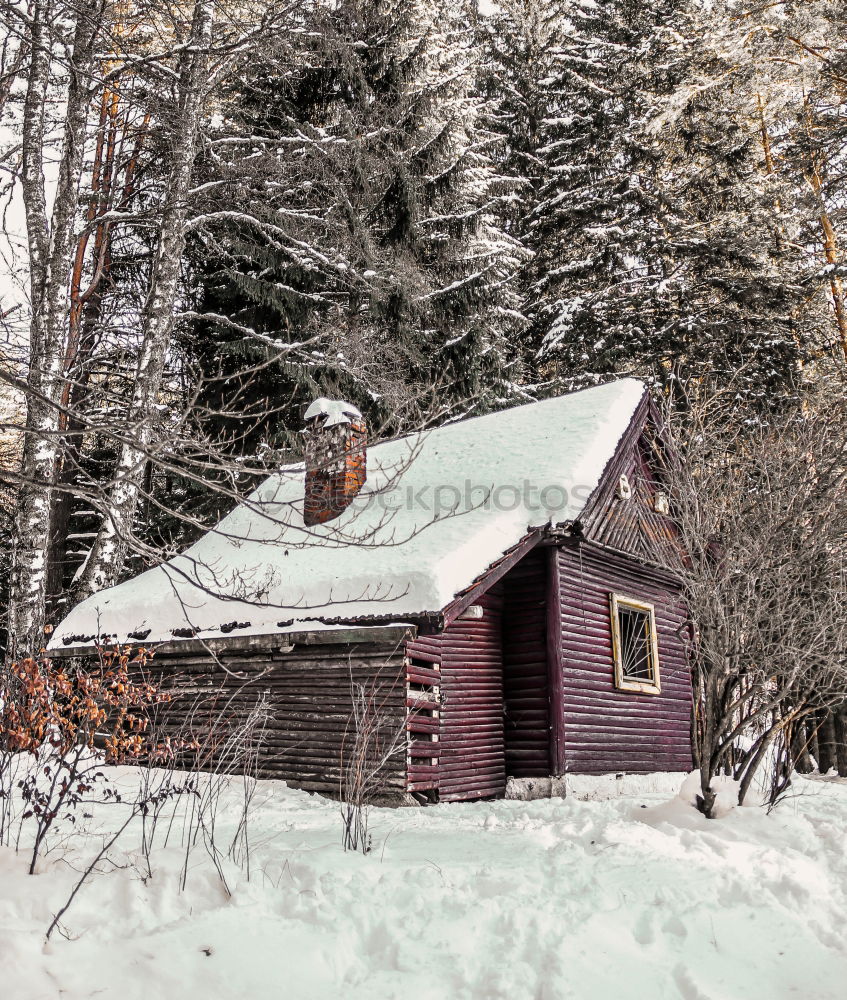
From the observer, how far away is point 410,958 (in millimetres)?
4547

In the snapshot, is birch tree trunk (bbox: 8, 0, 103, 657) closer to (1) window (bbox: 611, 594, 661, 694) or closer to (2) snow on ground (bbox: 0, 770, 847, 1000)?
(2) snow on ground (bbox: 0, 770, 847, 1000)

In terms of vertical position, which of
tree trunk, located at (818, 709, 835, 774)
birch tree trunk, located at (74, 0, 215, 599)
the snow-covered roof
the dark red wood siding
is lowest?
tree trunk, located at (818, 709, 835, 774)

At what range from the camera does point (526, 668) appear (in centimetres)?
1126

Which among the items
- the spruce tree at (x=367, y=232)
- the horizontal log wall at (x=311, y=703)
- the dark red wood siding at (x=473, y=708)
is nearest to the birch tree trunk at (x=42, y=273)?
the horizontal log wall at (x=311, y=703)

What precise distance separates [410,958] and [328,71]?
20.5 metres

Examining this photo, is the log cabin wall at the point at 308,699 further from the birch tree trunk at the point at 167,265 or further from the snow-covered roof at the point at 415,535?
the birch tree trunk at the point at 167,265

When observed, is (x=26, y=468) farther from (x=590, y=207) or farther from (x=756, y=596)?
(x=590, y=207)

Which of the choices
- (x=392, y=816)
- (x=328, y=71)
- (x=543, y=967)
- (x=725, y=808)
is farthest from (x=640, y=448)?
(x=328, y=71)

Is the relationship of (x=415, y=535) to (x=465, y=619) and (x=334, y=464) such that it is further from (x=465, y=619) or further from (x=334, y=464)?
(x=334, y=464)

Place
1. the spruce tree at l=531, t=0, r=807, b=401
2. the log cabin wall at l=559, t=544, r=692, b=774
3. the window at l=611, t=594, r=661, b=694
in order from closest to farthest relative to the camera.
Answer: the log cabin wall at l=559, t=544, r=692, b=774 → the window at l=611, t=594, r=661, b=694 → the spruce tree at l=531, t=0, r=807, b=401

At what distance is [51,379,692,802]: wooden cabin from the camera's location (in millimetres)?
9391

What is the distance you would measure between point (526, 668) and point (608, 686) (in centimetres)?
155

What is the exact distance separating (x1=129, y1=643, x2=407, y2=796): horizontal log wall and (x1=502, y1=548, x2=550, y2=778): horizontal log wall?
2.42 m

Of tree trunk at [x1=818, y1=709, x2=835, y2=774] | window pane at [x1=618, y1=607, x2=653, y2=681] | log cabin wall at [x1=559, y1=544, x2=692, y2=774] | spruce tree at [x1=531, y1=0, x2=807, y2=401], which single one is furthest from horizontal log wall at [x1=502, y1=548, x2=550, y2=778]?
tree trunk at [x1=818, y1=709, x2=835, y2=774]
